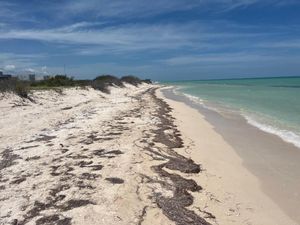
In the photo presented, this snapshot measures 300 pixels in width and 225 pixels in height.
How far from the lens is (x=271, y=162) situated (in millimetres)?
9492

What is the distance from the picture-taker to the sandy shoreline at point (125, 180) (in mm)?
5711

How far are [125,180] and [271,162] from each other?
393cm

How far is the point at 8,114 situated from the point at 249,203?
45.0ft

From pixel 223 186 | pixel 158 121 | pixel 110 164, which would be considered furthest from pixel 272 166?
pixel 158 121

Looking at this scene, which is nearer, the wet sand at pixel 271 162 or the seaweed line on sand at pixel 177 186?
the seaweed line on sand at pixel 177 186

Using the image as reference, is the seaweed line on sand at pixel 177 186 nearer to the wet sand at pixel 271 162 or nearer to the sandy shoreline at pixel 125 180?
the sandy shoreline at pixel 125 180

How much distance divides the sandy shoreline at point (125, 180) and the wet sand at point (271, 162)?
0.61 feet

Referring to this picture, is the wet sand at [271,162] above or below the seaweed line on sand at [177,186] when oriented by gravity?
below

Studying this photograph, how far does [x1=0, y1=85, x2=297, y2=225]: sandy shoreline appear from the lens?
5.71 meters

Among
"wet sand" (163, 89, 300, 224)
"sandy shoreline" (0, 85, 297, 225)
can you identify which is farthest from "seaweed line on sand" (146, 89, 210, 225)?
"wet sand" (163, 89, 300, 224)

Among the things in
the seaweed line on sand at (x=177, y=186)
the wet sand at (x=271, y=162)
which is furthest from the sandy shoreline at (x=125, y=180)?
the wet sand at (x=271, y=162)

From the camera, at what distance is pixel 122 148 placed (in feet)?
32.3

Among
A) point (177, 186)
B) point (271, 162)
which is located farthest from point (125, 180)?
point (271, 162)

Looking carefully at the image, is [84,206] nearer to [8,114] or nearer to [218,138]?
[218,138]
